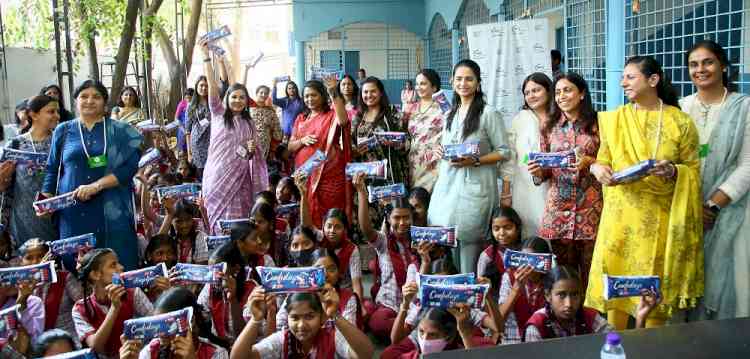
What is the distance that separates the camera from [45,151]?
13.1 ft

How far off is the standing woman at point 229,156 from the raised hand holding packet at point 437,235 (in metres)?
1.93

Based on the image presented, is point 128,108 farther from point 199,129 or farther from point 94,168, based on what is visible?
point 94,168

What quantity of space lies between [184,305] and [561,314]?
1.58 metres

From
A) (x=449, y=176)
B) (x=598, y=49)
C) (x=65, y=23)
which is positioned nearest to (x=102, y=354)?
(x=449, y=176)

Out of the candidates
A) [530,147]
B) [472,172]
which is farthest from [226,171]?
[530,147]

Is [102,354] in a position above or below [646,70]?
below

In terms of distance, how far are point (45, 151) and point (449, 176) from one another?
92.2 inches

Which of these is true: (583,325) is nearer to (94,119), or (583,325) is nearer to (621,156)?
(621,156)

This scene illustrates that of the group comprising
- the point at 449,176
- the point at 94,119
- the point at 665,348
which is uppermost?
the point at 94,119

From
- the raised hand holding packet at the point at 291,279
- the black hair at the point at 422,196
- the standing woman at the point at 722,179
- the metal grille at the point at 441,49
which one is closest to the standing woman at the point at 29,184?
the raised hand holding packet at the point at 291,279

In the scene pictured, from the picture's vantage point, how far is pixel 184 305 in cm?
283

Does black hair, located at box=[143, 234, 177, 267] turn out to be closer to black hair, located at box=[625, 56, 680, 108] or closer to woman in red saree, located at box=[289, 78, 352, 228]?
woman in red saree, located at box=[289, 78, 352, 228]

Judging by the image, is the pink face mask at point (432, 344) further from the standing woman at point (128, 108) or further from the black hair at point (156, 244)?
the standing woman at point (128, 108)

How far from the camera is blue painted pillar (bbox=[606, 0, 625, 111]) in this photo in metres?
Answer: 5.15
